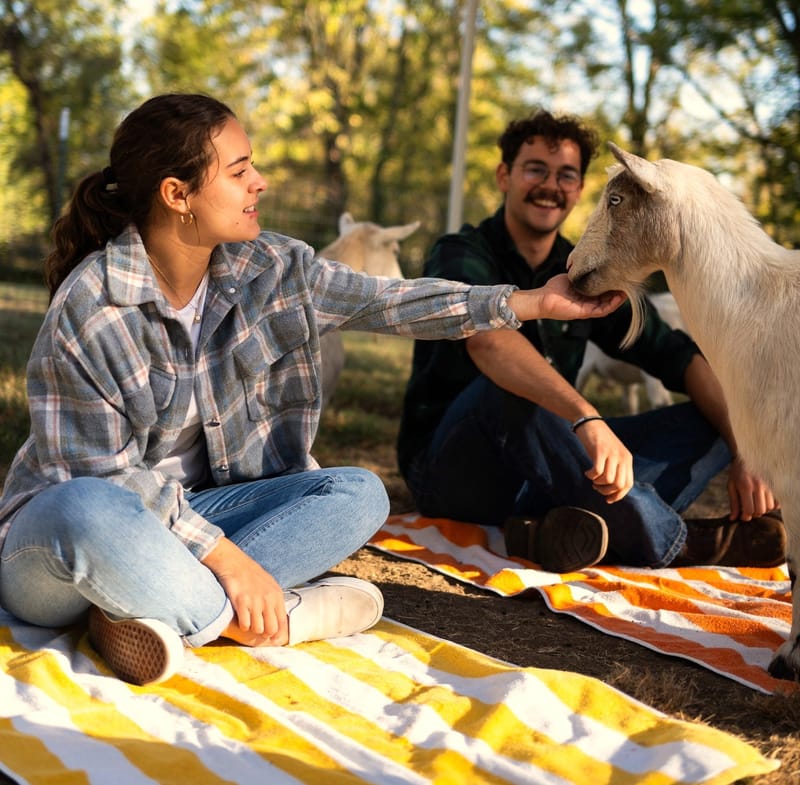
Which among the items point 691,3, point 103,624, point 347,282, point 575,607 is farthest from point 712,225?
point 691,3

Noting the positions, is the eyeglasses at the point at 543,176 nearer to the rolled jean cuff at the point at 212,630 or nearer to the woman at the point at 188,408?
the woman at the point at 188,408

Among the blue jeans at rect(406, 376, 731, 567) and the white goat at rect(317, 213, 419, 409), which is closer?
the blue jeans at rect(406, 376, 731, 567)

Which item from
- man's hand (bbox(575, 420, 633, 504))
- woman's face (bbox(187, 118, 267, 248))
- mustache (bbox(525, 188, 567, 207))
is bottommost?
man's hand (bbox(575, 420, 633, 504))

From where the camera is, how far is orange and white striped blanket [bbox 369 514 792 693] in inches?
113

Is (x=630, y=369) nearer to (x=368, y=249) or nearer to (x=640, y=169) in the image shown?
(x=368, y=249)

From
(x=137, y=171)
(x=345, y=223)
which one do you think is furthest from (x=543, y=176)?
(x=345, y=223)

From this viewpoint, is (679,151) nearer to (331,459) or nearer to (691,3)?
(691,3)

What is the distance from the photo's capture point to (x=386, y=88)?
19188 mm

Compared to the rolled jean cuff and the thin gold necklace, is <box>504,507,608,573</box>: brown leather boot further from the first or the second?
the thin gold necklace

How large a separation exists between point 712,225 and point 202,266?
1.41 metres

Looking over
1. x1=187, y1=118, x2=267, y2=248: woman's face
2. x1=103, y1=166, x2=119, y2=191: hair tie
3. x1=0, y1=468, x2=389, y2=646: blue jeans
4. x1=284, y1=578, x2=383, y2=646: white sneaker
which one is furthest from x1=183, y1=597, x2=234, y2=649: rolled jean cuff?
x1=103, y1=166, x2=119, y2=191: hair tie

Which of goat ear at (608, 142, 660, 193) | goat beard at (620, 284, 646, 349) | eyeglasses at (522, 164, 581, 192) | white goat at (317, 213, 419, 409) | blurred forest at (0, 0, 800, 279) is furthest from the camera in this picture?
blurred forest at (0, 0, 800, 279)

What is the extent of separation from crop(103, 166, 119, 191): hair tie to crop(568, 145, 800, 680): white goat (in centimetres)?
134

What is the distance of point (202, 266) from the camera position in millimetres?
2695
